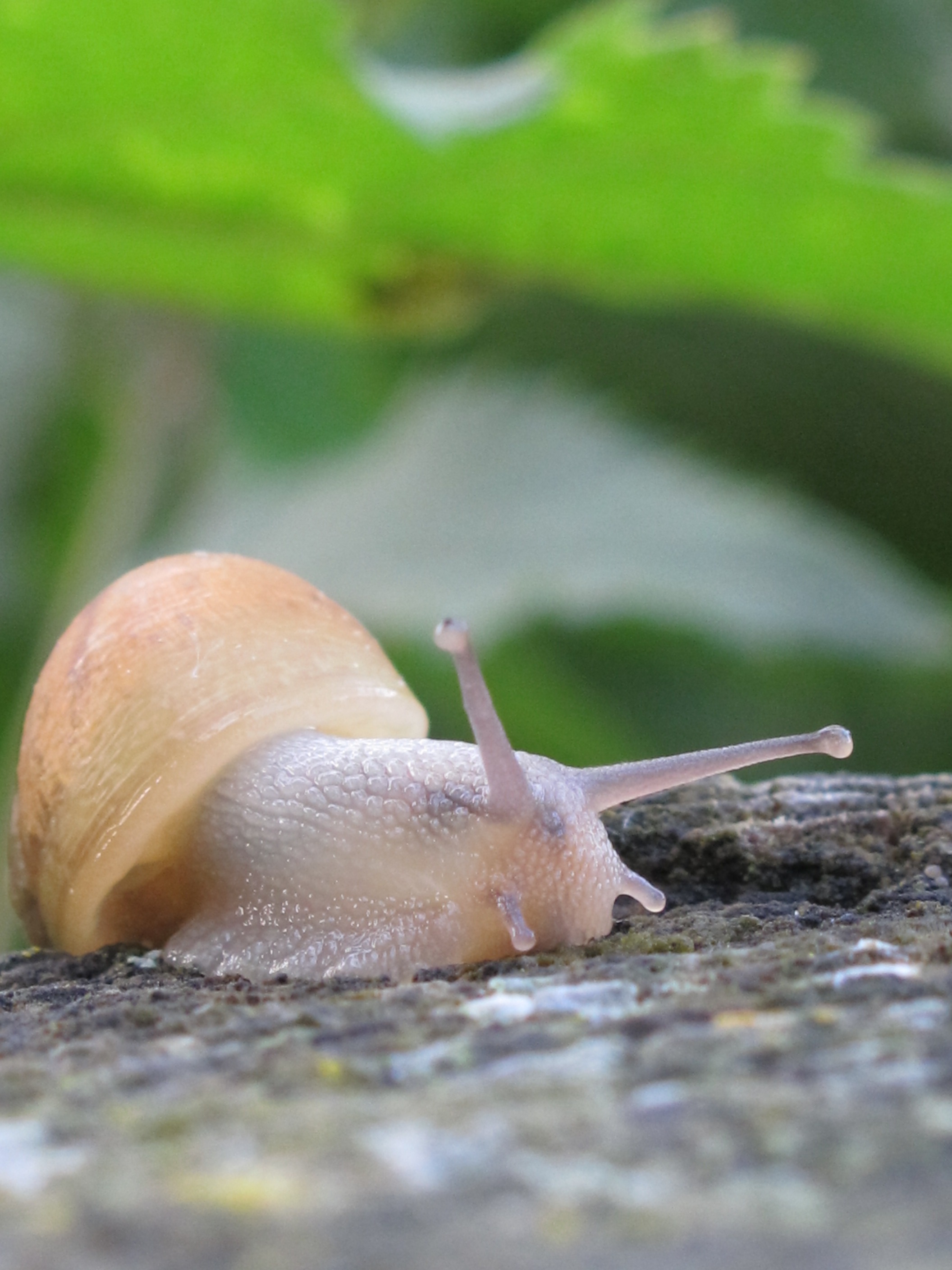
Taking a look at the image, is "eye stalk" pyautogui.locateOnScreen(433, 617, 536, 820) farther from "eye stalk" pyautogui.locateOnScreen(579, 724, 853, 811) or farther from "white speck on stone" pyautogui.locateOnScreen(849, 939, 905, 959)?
"white speck on stone" pyautogui.locateOnScreen(849, 939, 905, 959)

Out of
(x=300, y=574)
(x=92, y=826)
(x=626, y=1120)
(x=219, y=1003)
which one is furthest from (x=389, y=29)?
(x=626, y=1120)

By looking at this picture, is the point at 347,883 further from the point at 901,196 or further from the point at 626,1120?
the point at 901,196

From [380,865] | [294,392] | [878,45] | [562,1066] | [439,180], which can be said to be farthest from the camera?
[878,45]

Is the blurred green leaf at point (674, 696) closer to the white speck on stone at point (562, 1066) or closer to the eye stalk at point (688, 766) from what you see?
the eye stalk at point (688, 766)

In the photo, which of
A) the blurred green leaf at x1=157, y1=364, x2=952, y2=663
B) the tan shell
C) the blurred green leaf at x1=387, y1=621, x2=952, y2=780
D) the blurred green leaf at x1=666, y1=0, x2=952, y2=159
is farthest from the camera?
the blurred green leaf at x1=666, y1=0, x2=952, y2=159

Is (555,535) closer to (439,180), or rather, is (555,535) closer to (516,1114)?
(439,180)

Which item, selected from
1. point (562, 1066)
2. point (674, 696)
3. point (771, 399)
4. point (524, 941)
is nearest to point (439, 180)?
point (524, 941)

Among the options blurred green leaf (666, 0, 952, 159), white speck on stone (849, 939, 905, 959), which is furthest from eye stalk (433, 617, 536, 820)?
blurred green leaf (666, 0, 952, 159)

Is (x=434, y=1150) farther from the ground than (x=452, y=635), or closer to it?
closer to it
